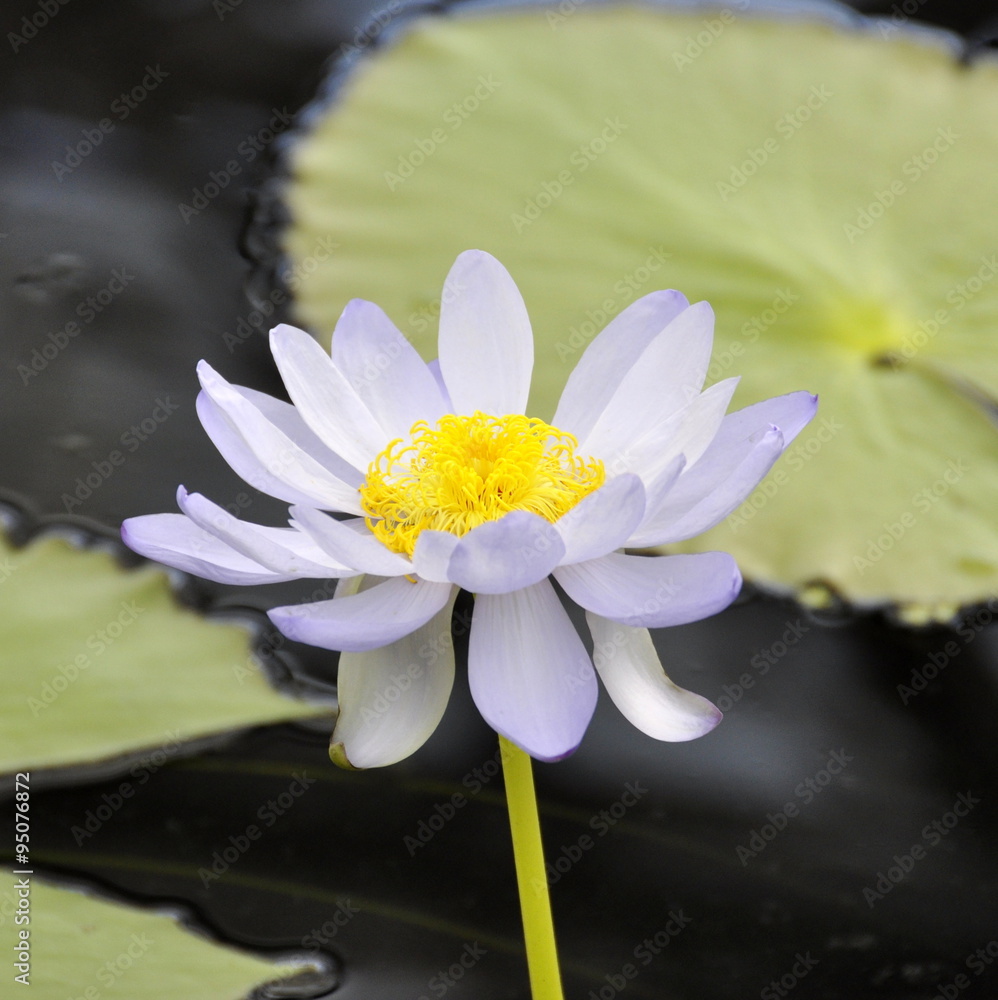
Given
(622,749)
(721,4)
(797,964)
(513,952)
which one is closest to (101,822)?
(513,952)
